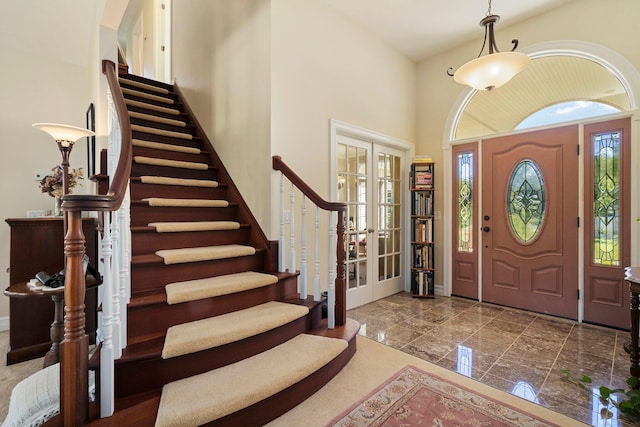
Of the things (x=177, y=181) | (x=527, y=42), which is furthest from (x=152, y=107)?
(x=527, y=42)

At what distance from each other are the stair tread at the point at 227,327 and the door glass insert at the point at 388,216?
2162mm

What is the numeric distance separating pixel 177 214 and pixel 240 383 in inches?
66.9

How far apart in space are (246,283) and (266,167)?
109cm

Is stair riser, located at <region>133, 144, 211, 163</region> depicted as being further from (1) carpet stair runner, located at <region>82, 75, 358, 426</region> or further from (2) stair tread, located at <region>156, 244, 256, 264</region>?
(2) stair tread, located at <region>156, 244, 256, 264</region>

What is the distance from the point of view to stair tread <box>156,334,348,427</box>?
138 centimetres

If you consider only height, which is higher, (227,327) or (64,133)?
(64,133)

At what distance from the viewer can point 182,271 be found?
2234 mm

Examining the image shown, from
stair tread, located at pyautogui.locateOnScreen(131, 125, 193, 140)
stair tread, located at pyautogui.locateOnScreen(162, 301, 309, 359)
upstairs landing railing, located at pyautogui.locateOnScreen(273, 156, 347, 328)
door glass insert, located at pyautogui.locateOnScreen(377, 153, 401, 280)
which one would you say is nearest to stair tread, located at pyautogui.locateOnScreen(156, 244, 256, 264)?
upstairs landing railing, located at pyautogui.locateOnScreen(273, 156, 347, 328)

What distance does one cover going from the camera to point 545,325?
10.5 feet

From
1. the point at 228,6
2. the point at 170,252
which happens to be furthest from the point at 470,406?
the point at 228,6

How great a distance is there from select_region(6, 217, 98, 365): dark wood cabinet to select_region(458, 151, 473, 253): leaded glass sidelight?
4439 mm

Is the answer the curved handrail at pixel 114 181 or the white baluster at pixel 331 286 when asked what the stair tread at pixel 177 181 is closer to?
the curved handrail at pixel 114 181

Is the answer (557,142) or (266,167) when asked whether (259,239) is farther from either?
(557,142)

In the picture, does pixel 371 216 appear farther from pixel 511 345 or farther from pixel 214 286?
pixel 214 286
